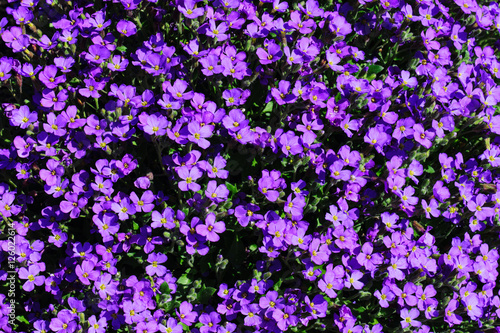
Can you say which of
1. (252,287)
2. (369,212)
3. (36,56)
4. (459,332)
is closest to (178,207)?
(252,287)

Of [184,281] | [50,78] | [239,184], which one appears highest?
[50,78]

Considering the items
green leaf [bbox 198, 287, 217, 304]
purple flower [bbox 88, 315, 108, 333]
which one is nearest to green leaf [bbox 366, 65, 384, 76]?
green leaf [bbox 198, 287, 217, 304]

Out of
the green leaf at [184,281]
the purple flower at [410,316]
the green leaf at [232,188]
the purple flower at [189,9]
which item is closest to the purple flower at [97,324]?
the green leaf at [184,281]

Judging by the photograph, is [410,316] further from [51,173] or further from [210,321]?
[51,173]

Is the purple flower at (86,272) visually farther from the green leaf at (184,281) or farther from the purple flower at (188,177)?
the purple flower at (188,177)

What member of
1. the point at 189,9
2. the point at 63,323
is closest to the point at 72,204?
the point at 63,323

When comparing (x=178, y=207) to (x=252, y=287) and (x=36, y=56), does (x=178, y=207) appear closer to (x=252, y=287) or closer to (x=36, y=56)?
(x=252, y=287)
